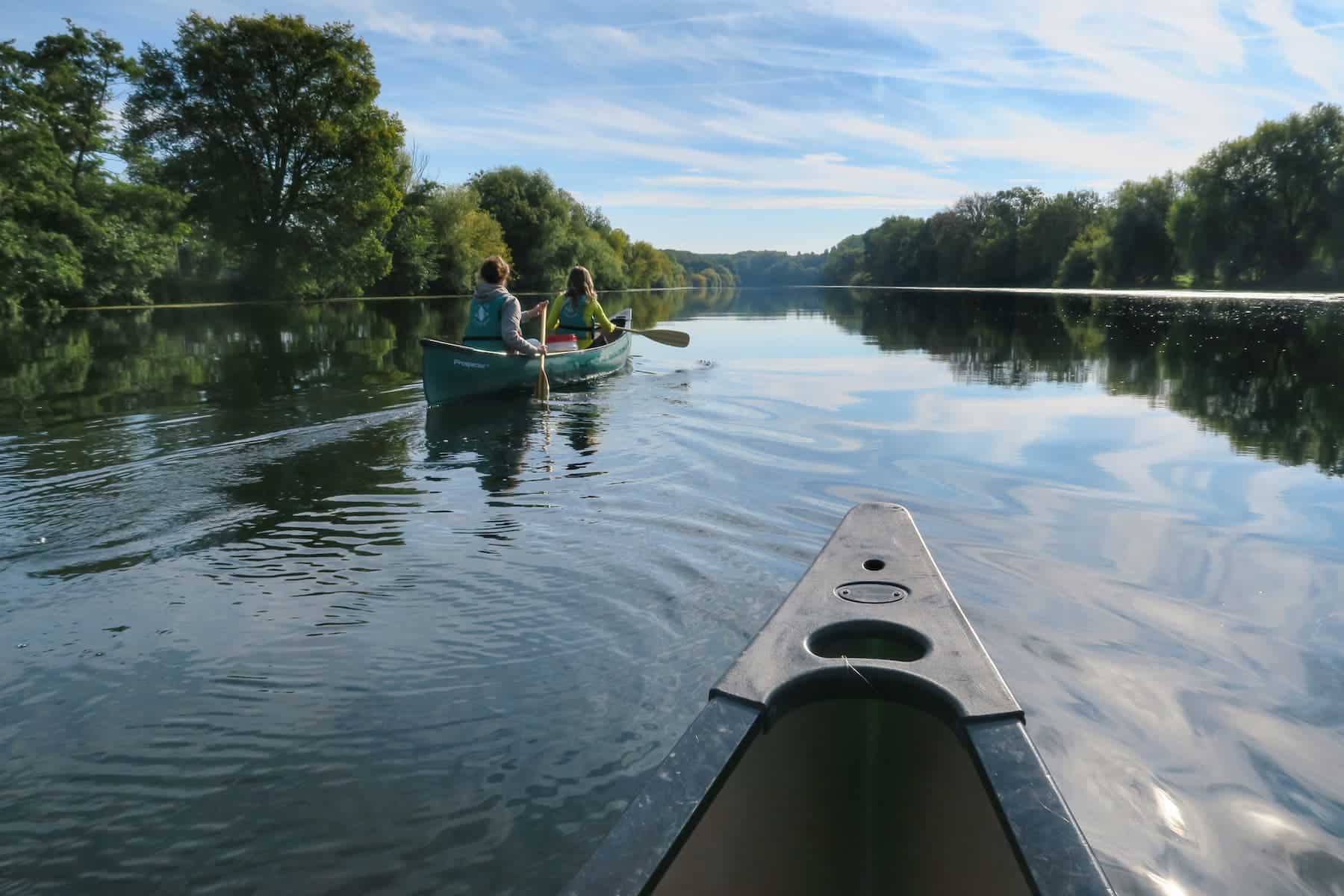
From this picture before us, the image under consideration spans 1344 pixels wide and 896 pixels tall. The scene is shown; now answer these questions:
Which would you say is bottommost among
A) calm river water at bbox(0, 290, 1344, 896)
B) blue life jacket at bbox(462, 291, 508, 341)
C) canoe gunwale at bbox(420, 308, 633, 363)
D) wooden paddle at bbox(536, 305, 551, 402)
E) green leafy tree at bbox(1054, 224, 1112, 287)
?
calm river water at bbox(0, 290, 1344, 896)

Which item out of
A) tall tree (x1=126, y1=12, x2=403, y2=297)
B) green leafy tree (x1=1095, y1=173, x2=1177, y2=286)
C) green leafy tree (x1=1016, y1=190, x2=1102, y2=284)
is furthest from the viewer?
green leafy tree (x1=1016, y1=190, x2=1102, y2=284)

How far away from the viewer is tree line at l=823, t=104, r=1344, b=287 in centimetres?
4484

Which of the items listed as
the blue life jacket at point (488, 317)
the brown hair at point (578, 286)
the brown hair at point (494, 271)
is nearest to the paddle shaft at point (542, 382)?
the blue life jacket at point (488, 317)

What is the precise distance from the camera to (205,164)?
120ft

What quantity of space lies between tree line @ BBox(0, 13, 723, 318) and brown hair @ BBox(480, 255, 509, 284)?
2606cm

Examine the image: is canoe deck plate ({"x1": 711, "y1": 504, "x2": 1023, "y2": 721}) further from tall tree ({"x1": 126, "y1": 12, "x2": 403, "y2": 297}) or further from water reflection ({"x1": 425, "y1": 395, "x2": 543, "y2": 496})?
tall tree ({"x1": 126, "y1": 12, "x2": 403, "y2": 297})

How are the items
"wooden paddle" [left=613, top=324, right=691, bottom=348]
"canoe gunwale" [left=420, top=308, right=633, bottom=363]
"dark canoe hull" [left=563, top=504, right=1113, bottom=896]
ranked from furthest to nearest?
"wooden paddle" [left=613, top=324, right=691, bottom=348], "canoe gunwale" [left=420, top=308, right=633, bottom=363], "dark canoe hull" [left=563, top=504, right=1113, bottom=896]

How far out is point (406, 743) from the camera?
9.09ft

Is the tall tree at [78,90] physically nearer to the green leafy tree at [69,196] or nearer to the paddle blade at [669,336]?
the green leafy tree at [69,196]

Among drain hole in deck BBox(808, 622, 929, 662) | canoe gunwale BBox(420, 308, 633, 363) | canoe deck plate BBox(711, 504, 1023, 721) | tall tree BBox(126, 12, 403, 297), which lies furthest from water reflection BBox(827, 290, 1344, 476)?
tall tree BBox(126, 12, 403, 297)

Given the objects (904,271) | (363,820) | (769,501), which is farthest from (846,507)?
(904,271)

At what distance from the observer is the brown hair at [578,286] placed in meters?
11.8

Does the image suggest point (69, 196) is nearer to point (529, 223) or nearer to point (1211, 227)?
point (529, 223)

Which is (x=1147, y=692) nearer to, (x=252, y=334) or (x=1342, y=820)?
(x=1342, y=820)
